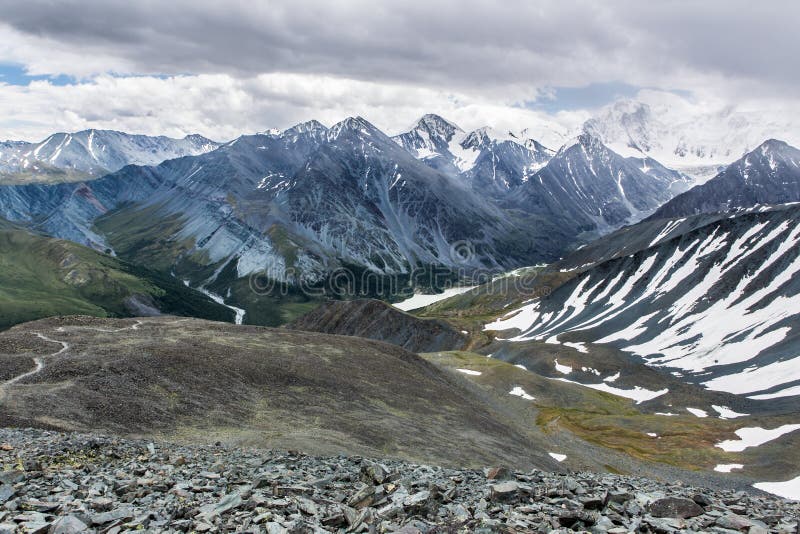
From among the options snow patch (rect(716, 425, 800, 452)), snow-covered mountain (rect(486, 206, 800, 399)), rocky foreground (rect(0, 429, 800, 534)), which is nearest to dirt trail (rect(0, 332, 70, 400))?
rocky foreground (rect(0, 429, 800, 534))

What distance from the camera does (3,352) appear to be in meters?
58.1

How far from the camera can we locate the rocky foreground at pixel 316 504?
1664cm

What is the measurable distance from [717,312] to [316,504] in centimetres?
16513

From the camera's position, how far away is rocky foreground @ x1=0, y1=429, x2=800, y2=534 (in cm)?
1664

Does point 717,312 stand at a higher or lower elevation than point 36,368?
lower

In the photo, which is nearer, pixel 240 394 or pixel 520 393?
pixel 240 394

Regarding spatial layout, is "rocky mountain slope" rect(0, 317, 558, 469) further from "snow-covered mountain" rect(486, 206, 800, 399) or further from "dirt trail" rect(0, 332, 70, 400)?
"snow-covered mountain" rect(486, 206, 800, 399)

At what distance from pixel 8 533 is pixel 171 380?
43872 millimetres

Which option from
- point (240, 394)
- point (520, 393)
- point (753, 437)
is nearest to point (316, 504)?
point (240, 394)

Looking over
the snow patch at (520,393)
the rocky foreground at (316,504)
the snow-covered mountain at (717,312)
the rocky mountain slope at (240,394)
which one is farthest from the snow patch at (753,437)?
the rocky foreground at (316,504)

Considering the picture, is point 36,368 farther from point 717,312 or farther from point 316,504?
point 717,312

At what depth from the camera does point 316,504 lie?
18.8 meters

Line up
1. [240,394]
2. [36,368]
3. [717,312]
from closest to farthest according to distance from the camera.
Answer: [36,368] → [240,394] → [717,312]

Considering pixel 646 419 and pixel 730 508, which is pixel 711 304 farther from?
pixel 730 508
